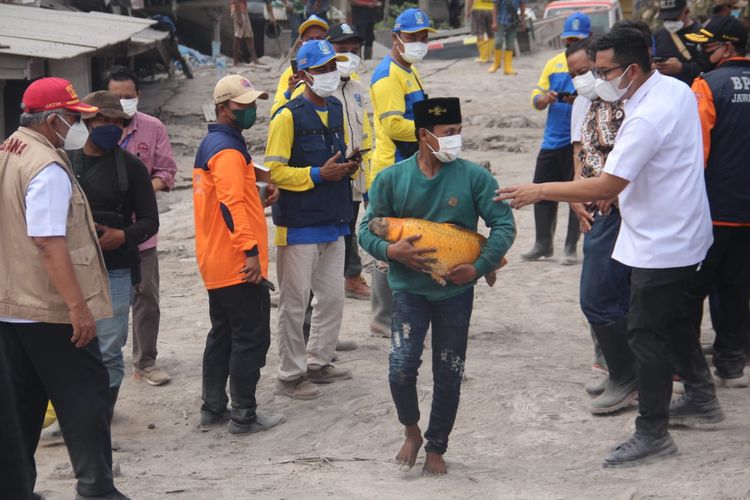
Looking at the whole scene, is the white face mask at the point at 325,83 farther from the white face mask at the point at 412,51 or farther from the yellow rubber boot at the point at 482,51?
the yellow rubber boot at the point at 482,51

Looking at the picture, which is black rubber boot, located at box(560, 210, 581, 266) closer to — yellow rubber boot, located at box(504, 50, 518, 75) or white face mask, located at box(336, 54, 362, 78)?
white face mask, located at box(336, 54, 362, 78)

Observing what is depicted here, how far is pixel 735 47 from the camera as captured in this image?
20.2 feet

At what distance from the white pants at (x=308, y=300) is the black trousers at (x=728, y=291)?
230 centimetres

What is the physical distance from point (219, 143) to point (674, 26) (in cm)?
428

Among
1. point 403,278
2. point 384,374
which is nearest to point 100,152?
point 403,278

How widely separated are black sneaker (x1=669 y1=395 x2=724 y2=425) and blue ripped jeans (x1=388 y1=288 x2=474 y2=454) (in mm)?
1361

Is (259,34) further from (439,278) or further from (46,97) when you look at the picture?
(439,278)

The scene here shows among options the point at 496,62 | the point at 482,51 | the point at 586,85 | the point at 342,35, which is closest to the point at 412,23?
the point at 342,35

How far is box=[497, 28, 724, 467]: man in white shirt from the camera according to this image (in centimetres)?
492

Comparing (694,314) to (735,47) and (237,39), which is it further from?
(237,39)

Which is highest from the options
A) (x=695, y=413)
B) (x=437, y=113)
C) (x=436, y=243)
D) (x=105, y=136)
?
(x=437, y=113)

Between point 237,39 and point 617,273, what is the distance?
Answer: 52.5ft

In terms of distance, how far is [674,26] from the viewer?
834 cm

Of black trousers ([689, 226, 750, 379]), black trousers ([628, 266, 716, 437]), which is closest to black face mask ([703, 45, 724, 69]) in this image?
black trousers ([689, 226, 750, 379])
